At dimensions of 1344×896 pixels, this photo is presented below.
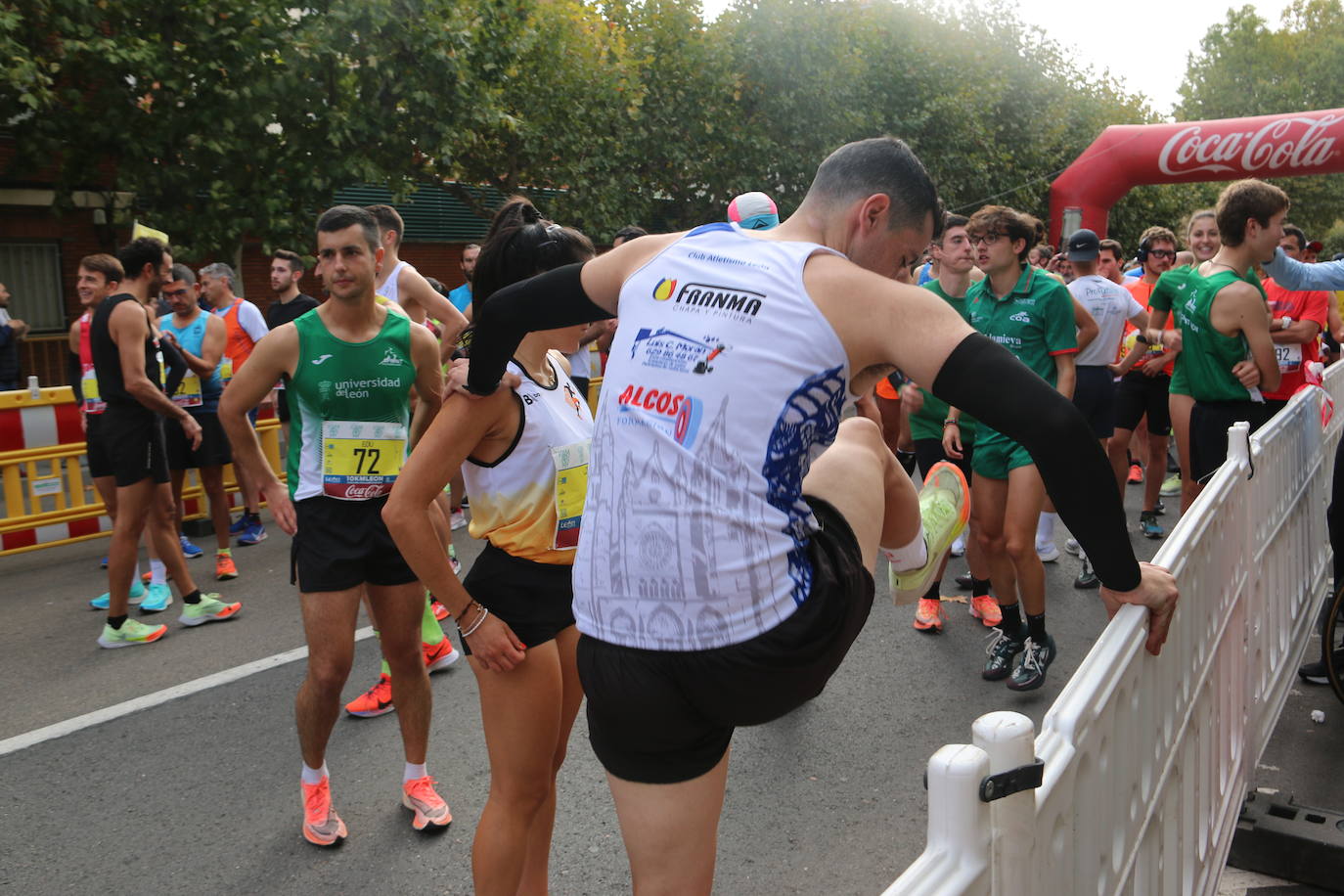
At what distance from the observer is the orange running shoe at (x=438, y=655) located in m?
5.53

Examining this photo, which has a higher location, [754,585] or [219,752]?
[754,585]

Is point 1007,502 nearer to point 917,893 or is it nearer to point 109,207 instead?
point 917,893

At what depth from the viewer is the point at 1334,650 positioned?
4.64 metres

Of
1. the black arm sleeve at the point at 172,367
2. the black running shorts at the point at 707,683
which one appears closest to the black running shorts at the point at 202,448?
the black arm sleeve at the point at 172,367

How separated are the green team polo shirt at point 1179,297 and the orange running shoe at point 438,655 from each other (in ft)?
13.4

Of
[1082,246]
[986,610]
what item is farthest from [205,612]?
[1082,246]

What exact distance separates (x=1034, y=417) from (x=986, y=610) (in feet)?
15.3

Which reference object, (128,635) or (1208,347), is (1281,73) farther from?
(128,635)

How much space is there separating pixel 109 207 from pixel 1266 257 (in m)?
14.2

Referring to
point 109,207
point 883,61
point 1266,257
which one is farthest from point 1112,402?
point 883,61

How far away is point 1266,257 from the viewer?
5430mm

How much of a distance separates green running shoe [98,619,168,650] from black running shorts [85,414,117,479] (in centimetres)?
94

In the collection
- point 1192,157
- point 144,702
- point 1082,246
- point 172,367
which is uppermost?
point 1192,157

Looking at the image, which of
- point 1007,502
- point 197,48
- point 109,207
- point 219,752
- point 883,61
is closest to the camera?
point 219,752
